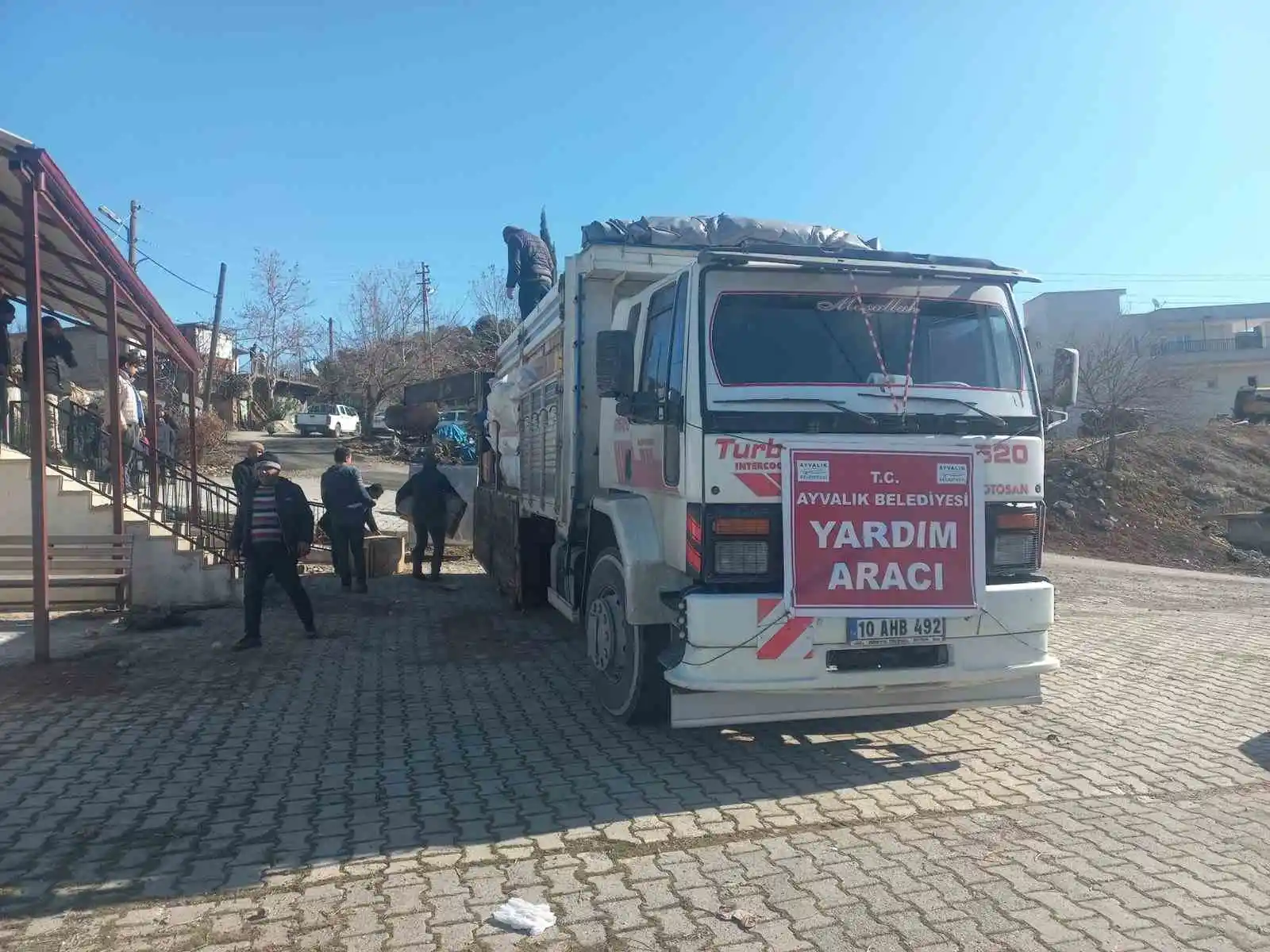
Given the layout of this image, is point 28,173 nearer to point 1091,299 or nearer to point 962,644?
point 962,644

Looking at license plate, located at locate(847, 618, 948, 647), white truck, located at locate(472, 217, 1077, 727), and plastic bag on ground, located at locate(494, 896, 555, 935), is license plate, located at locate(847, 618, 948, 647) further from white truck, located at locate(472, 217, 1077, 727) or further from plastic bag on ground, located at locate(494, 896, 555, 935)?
plastic bag on ground, located at locate(494, 896, 555, 935)

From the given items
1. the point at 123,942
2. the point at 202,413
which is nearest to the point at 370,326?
the point at 202,413

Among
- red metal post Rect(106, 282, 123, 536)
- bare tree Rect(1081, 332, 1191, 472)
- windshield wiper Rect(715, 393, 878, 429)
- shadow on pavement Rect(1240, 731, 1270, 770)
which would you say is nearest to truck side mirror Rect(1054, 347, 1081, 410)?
windshield wiper Rect(715, 393, 878, 429)

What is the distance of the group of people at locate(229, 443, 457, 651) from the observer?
8.10m

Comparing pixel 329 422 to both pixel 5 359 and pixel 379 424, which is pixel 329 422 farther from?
pixel 5 359

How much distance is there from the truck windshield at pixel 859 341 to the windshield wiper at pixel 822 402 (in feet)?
0.35

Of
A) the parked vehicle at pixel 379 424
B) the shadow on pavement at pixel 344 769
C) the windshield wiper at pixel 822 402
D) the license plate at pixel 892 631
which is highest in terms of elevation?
the parked vehicle at pixel 379 424

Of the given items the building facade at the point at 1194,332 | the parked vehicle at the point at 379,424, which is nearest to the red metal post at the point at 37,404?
the parked vehicle at the point at 379,424

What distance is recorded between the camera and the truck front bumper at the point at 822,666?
468cm

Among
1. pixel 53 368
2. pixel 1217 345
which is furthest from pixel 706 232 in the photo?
pixel 1217 345

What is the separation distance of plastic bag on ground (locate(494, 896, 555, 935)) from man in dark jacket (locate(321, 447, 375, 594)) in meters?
7.69

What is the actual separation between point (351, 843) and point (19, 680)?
14.8ft

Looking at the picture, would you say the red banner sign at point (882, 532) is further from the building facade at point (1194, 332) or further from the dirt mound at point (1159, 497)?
the building facade at point (1194, 332)

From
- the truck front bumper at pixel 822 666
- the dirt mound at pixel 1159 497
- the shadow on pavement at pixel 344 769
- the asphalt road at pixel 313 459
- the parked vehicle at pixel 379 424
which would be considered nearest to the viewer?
the shadow on pavement at pixel 344 769
